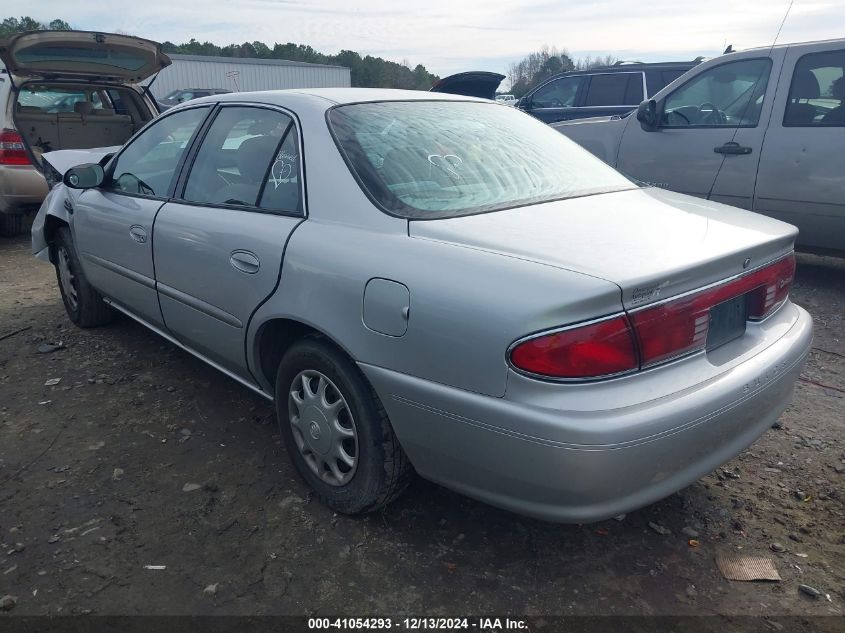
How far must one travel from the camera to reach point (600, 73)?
10.6m

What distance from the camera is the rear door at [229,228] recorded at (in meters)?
2.73

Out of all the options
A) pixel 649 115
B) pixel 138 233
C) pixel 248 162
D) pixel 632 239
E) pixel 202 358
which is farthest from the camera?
pixel 649 115

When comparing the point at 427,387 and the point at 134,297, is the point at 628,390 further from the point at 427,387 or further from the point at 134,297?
the point at 134,297

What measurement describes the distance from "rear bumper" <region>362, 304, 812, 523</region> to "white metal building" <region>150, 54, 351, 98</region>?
109 feet

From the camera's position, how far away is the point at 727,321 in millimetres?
2320

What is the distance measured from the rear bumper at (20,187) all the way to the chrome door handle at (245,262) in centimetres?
526

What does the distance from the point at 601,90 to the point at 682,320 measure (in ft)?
30.9

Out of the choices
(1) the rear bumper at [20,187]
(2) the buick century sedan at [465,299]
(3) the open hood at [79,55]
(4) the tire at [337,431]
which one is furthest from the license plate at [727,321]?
(1) the rear bumper at [20,187]

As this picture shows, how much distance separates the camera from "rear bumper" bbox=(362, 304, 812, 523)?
6.17 feet

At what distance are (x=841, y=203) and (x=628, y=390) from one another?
4046 millimetres

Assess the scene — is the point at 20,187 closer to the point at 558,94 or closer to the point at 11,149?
the point at 11,149

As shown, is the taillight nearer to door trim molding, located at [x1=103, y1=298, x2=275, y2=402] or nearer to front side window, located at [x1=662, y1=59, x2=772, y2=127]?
door trim molding, located at [x1=103, y1=298, x2=275, y2=402]

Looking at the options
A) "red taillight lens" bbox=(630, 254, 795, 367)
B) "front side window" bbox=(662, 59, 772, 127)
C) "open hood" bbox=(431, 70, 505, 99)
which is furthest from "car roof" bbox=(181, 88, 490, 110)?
"open hood" bbox=(431, 70, 505, 99)

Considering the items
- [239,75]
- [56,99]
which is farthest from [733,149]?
[239,75]
